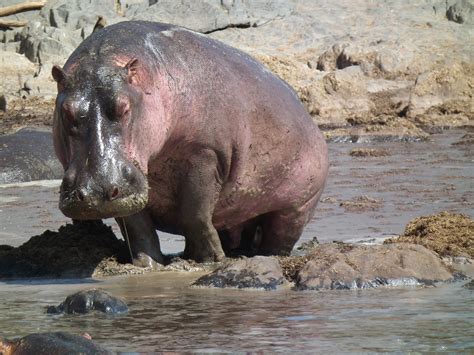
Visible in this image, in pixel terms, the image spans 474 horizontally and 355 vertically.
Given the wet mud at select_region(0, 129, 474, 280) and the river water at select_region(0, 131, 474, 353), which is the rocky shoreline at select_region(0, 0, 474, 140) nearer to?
the wet mud at select_region(0, 129, 474, 280)

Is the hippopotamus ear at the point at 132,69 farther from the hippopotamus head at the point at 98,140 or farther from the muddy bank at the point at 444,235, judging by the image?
the muddy bank at the point at 444,235

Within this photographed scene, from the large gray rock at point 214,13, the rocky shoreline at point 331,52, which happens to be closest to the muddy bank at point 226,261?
the rocky shoreline at point 331,52

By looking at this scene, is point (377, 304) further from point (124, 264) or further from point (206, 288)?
point (124, 264)

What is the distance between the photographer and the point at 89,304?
5.46 meters

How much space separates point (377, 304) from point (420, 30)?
19.6m

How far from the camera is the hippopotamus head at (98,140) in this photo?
591cm

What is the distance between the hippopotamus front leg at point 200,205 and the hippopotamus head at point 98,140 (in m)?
0.75

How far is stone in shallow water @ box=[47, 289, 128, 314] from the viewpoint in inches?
215

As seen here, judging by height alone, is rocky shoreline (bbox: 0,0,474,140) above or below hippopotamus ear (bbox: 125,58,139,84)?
below

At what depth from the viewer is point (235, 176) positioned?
7406 millimetres

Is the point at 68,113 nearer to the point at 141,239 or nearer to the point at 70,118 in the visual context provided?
the point at 70,118

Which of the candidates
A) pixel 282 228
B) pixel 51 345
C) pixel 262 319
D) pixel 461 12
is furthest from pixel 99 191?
pixel 461 12

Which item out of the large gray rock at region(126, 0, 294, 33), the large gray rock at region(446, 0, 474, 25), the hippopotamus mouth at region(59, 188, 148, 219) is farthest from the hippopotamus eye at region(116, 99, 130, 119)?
the large gray rock at region(446, 0, 474, 25)

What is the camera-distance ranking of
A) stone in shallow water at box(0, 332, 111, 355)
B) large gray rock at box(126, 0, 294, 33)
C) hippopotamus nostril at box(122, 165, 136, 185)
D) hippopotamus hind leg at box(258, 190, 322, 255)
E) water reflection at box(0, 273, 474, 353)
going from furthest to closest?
large gray rock at box(126, 0, 294, 33) < hippopotamus hind leg at box(258, 190, 322, 255) < hippopotamus nostril at box(122, 165, 136, 185) < water reflection at box(0, 273, 474, 353) < stone in shallow water at box(0, 332, 111, 355)
